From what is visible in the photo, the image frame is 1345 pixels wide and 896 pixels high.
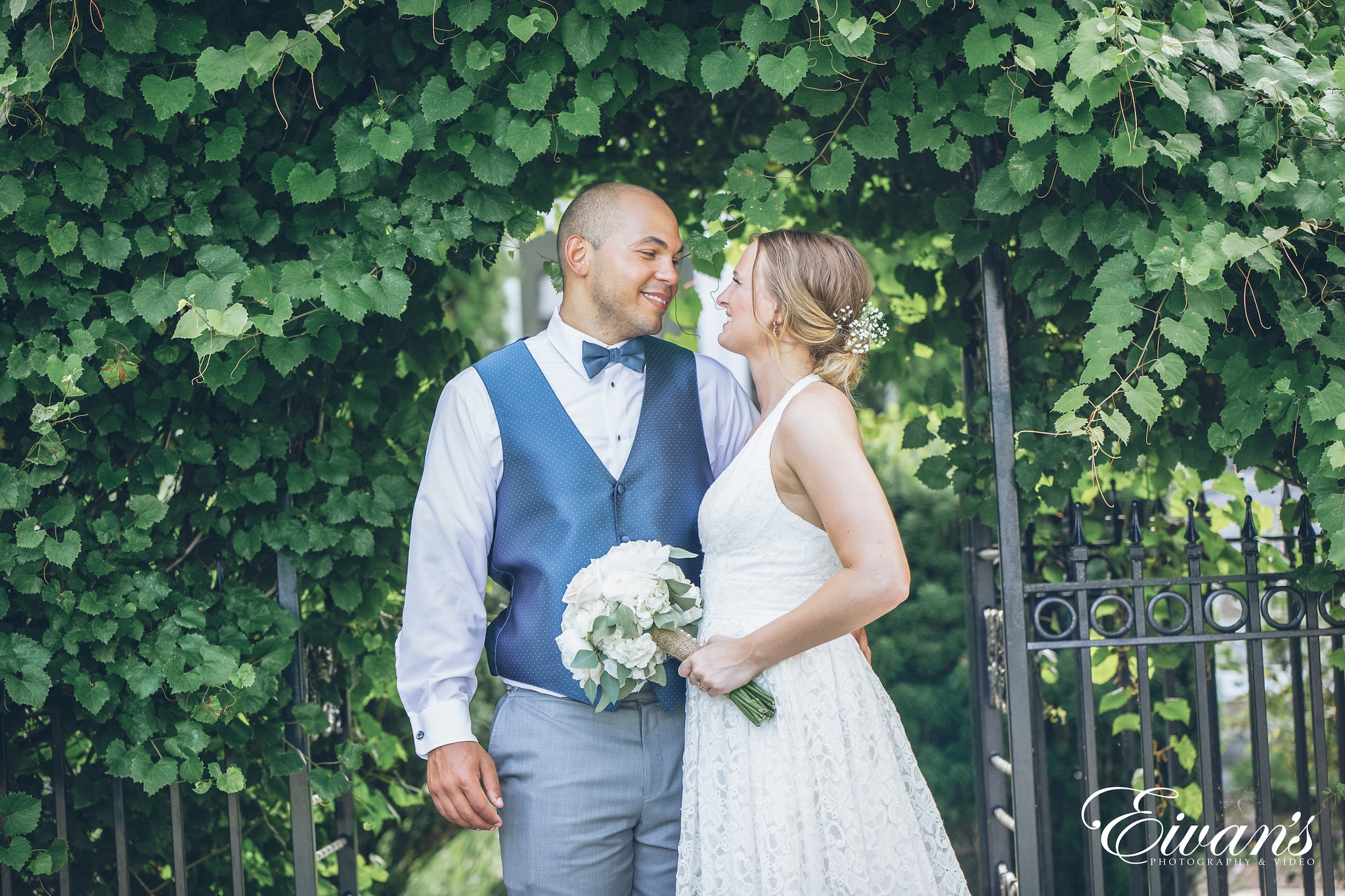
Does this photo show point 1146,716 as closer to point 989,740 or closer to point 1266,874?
point 1266,874

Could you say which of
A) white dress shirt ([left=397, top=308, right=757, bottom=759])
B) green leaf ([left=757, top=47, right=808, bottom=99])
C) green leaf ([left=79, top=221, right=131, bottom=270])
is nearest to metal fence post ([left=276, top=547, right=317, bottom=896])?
white dress shirt ([left=397, top=308, right=757, bottom=759])

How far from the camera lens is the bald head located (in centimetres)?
248

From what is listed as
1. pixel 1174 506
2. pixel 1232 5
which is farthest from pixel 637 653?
pixel 1174 506

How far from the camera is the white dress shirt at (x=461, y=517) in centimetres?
225

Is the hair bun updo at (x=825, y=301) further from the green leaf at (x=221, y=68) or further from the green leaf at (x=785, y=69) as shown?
the green leaf at (x=221, y=68)

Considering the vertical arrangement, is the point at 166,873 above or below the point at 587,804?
below

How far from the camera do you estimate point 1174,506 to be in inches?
140

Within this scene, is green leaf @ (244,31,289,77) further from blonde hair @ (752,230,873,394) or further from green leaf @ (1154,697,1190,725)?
green leaf @ (1154,697,1190,725)

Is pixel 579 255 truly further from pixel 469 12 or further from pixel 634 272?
pixel 469 12

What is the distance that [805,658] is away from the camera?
82.8 inches

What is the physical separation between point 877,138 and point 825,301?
43 cm

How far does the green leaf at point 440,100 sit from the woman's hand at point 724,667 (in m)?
1.31

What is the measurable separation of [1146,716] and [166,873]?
9.13 ft

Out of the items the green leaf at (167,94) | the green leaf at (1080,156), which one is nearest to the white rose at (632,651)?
the green leaf at (1080,156)
